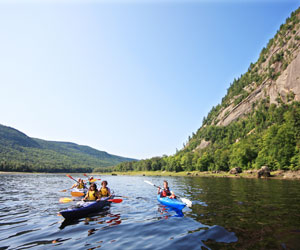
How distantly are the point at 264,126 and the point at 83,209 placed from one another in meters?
129

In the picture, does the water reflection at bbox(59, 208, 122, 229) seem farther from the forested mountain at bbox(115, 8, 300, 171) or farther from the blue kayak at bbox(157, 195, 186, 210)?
the forested mountain at bbox(115, 8, 300, 171)

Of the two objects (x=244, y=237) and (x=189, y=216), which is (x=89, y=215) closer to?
(x=189, y=216)

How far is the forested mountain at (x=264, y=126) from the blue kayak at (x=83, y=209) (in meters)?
60.0

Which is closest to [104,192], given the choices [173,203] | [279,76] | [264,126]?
[173,203]

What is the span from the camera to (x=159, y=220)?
1312 cm

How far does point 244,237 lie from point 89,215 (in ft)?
34.2

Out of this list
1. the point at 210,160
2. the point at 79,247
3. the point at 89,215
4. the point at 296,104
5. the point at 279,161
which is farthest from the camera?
the point at 210,160

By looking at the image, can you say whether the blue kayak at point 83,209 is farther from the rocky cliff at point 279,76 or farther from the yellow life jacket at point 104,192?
the rocky cliff at point 279,76

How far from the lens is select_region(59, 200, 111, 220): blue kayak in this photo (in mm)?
12667

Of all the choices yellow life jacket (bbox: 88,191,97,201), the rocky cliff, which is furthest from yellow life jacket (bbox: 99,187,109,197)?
the rocky cliff

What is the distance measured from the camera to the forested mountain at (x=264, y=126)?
2589 inches

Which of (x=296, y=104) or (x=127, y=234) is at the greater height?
(x=296, y=104)

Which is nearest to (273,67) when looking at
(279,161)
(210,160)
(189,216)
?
(210,160)

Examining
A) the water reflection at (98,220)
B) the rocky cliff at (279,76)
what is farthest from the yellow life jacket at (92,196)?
the rocky cliff at (279,76)
